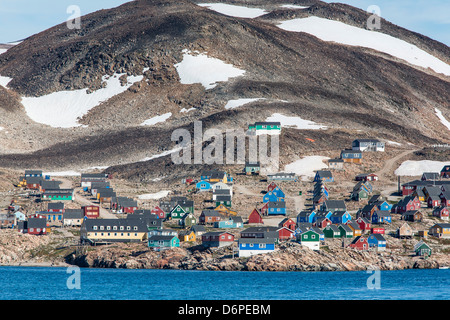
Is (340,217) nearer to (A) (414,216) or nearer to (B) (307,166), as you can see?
(A) (414,216)

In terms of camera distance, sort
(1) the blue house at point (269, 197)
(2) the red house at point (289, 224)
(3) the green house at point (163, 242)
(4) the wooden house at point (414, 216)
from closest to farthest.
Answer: (3) the green house at point (163, 242)
(2) the red house at point (289, 224)
(4) the wooden house at point (414, 216)
(1) the blue house at point (269, 197)

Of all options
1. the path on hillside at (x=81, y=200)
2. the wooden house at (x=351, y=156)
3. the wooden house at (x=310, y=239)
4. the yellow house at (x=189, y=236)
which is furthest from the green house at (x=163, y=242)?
the wooden house at (x=351, y=156)

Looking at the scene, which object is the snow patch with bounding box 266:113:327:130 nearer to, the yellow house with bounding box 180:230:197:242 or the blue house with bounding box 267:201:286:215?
the blue house with bounding box 267:201:286:215

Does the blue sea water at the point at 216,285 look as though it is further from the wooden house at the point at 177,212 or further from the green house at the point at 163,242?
the wooden house at the point at 177,212

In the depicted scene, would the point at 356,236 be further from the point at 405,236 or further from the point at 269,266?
the point at 269,266
